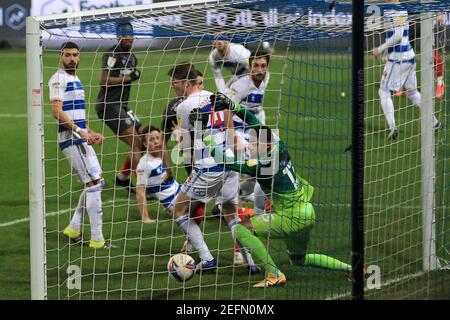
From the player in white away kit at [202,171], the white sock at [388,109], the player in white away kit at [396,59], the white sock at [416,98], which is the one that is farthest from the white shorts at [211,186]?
the white sock at [388,109]

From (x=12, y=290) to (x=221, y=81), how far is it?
609cm

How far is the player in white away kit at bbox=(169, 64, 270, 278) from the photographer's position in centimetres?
859

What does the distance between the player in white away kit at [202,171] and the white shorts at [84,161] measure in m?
1.24

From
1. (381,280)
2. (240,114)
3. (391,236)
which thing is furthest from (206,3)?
(391,236)

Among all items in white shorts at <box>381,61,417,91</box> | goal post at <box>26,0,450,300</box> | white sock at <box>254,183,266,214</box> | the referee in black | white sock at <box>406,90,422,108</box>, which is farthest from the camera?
the referee in black

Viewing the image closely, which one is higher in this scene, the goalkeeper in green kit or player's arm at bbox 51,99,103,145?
player's arm at bbox 51,99,103,145

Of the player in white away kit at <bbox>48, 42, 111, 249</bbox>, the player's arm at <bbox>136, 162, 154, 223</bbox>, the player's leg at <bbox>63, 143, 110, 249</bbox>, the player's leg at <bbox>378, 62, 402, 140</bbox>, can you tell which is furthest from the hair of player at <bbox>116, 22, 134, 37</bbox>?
the player's arm at <bbox>136, 162, 154, 223</bbox>

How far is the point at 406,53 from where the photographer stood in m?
9.62

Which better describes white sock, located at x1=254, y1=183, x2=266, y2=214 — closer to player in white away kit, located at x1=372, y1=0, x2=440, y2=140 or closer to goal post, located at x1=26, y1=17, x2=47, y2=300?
player in white away kit, located at x1=372, y1=0, x2=440, y2=140

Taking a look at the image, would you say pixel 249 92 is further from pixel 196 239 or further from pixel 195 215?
pixel 196 239

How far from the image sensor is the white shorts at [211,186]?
8766 millimetres

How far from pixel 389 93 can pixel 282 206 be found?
12.3ft

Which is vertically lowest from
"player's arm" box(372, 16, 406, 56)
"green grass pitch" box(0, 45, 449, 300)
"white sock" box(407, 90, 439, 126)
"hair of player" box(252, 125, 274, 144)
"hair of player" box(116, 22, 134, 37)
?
"green grass pitch" box(0, 45, 449, 300)
